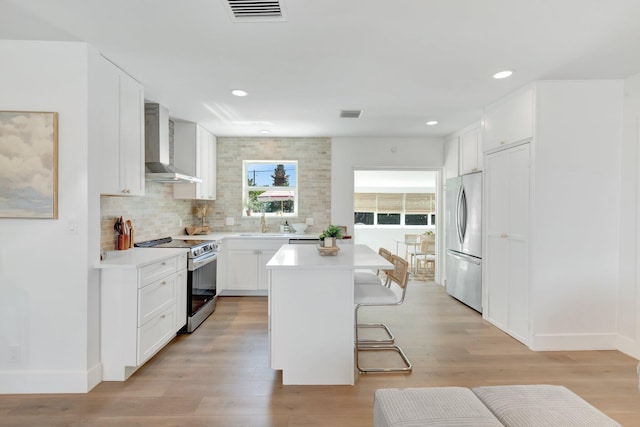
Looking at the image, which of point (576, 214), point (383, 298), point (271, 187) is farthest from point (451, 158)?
point (383, 298)

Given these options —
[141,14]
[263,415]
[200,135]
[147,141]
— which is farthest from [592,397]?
[200,135]

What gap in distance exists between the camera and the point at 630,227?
9.50 feet

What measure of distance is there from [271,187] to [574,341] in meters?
4.33

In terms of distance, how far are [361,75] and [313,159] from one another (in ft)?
8.62

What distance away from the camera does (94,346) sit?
2.38m

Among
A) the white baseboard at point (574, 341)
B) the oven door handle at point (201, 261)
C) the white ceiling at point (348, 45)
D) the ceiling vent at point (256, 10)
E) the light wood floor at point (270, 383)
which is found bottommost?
the light wood floor at point (270, 383)

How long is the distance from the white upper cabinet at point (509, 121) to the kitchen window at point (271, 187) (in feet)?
9.62

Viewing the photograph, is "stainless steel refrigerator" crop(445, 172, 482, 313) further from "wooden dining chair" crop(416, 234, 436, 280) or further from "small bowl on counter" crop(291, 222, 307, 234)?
"small bowl on counter" crop(291, 222, 307, 234)

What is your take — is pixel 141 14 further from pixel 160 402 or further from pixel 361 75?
pixel 160 402

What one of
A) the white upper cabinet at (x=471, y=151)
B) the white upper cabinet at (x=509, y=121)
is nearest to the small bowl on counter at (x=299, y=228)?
the white upper cabinet at (x=471, y=151)

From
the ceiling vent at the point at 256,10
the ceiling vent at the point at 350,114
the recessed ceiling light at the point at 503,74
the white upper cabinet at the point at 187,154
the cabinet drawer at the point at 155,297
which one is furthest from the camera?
the white upper cabinet at the point at 187,154

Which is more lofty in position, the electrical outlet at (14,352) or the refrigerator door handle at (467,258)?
the refrigerator door handle at (467,258)

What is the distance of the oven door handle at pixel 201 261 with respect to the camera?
11.1ft

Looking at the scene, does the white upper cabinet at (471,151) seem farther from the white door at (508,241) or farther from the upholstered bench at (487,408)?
the upholstered bench at (487,408)
